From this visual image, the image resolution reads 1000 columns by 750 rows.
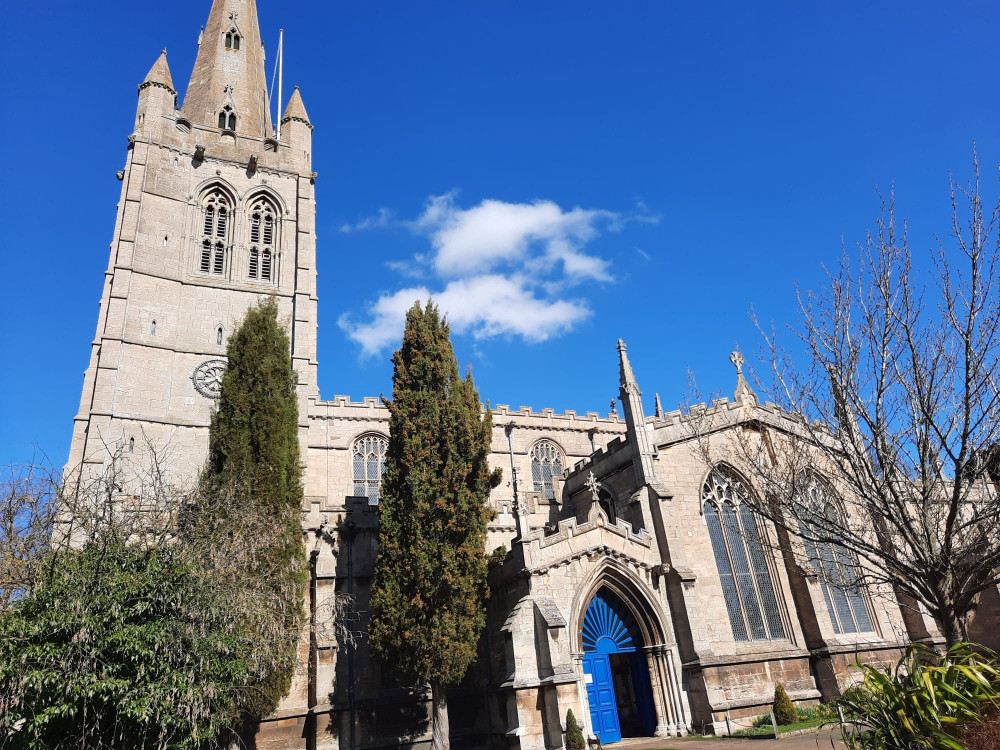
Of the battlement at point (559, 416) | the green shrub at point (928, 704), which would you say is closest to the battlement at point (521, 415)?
the battlement at point (559, 416)

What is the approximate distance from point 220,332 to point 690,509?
24.5 meters

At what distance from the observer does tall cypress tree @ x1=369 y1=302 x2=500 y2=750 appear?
1720 centimetres

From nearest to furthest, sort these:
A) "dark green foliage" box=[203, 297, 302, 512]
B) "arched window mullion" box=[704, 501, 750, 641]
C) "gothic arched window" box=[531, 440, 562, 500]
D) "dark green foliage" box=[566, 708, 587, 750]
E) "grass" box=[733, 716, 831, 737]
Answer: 1. "dark green foliage" box=[566, 708, 587, 750]
2. "grass" box=[733, 716, 831, 737]
3. "dark green foliage" box=[203, 297, 302, 512]
4. "arched window mullion" box=[704, 501, 750, 641]
5. "gothic arched window" box=[531, 440, 562, 500]

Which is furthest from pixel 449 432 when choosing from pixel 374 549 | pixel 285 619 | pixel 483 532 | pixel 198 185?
pixel 198 185

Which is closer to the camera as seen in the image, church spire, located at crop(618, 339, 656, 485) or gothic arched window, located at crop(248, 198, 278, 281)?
church spire, located at crop(618, 339, 656, 485)

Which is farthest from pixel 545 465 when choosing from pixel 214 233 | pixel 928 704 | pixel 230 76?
pixel 230 76

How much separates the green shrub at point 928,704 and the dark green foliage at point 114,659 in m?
9.82

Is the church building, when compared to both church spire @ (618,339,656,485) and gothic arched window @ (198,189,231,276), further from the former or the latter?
gothic arched window @ (198,189,231,276)

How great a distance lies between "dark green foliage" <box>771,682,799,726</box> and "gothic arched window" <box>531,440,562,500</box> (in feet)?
57.0

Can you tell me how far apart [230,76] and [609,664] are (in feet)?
136

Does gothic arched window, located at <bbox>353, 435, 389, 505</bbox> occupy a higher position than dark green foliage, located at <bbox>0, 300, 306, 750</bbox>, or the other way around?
gothic arched window, located at <bbox>353, 435, 389, 505</bbox>

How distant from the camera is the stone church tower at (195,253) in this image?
30.0 meters

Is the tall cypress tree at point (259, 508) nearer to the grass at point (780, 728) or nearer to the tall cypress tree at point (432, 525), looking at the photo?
the tall cypress tree at point (432, 525)

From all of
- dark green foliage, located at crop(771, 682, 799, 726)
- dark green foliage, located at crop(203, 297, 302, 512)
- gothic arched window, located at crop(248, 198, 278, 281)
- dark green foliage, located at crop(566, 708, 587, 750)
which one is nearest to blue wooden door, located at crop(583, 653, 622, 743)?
dark green foliage, located at crop(566, 708, 587, 750)
